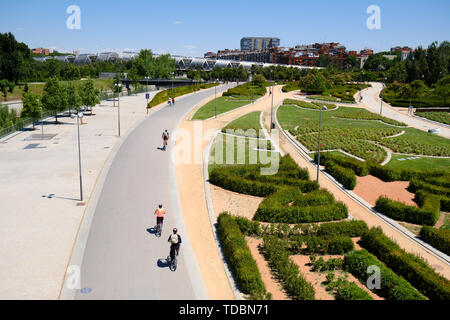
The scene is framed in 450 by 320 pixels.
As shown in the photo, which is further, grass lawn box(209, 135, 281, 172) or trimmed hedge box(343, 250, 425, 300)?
grass lawn box(209, 135, 281, 172)

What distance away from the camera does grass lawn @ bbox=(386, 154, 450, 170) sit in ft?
96.4

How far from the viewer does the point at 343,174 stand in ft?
84.5

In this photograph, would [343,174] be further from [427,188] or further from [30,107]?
[30,107]

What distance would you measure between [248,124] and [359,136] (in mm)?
13181

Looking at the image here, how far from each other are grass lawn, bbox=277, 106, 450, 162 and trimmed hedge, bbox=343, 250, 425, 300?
17.5 meters

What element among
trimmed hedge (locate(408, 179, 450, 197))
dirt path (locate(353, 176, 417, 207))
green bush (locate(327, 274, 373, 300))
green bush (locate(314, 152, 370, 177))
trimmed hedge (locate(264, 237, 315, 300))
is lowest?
green bush (locate(327, 274, 373, 300))

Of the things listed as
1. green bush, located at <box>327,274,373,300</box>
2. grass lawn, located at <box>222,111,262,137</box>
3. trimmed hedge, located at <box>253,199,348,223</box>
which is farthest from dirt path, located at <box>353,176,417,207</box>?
grass lawn, located at <box>222,111,262,137</box>

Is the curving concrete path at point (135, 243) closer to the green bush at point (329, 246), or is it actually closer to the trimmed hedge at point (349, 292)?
the trimmed hedge at point (349, 292)

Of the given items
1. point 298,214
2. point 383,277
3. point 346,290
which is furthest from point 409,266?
point 298,214

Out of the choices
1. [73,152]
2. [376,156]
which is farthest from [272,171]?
[73,152]

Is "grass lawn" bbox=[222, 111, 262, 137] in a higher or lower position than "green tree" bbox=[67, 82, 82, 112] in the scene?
lower

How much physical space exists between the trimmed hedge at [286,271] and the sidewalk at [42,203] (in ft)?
25.6

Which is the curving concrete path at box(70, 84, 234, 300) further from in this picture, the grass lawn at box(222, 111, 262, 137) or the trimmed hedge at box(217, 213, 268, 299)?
the grass lawn at box(222, 111, 262, 137)

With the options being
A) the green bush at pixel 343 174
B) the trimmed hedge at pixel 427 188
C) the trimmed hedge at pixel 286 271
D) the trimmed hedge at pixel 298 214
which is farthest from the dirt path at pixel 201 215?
the trimmed hedge at pixel 427 188
